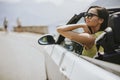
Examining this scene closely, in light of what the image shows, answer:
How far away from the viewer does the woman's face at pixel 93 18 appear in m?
4.27

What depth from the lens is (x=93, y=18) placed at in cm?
428

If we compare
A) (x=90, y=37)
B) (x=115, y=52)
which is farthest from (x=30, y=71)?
(x=115, y=52)

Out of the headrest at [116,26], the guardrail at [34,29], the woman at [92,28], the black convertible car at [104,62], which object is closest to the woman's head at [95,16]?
the woman at [92,28]

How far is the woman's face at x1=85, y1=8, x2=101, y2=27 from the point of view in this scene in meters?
4.27

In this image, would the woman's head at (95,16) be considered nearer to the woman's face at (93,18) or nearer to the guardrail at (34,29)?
the woman's face at (93,18)

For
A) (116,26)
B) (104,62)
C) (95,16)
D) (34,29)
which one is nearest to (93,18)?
(95,16)

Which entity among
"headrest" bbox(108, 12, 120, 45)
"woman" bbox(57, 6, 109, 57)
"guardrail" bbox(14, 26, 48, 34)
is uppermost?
"headrest" bbox(108, 12, 120, 45)

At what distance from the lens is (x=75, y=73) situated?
334 cm

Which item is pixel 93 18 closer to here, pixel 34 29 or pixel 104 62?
pixel 104 62

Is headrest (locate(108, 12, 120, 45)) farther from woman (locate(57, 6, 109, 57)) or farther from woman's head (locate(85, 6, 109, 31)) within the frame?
woman's head (locate(85, 6, 109, 31))

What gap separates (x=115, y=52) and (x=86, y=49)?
0.92 metres

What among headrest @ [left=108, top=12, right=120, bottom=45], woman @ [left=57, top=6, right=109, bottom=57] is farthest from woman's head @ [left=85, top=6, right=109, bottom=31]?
headrest @ [left=108, top=12, right=120, bottom=45]

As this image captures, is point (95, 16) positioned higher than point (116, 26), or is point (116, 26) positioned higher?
point (116, 26)

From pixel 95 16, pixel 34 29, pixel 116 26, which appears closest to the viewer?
pixel 116 26
